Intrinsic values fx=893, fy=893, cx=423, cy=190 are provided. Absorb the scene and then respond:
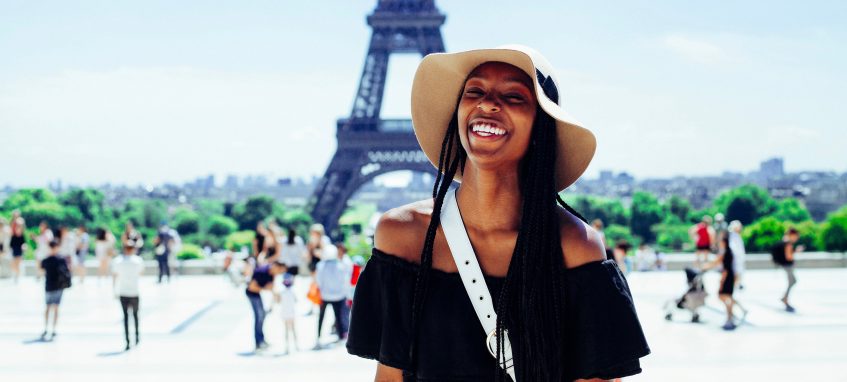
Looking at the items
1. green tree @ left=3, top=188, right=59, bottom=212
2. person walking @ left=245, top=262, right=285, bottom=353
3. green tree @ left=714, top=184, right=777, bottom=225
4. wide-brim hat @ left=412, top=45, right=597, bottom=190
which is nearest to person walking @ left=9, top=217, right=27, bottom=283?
person walking @ left=245, top=262, right=285, bottom=353

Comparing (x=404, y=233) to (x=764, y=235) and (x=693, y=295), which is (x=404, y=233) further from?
(x=764, y=235)

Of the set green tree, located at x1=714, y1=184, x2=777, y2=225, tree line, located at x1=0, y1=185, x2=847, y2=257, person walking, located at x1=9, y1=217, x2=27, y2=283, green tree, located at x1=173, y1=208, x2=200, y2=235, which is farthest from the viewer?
green tree, located at x1=173, y1=208, x2=200, y2=235

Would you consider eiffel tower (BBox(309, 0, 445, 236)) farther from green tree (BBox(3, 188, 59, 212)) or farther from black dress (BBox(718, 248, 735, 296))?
green tree (BBox(3, 188, 59, 212))

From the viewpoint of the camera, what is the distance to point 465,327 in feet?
6.70

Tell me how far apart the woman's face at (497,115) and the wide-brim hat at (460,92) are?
0.03 meters

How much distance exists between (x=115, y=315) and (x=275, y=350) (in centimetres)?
380

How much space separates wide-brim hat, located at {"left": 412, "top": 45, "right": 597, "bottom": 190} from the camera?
206 cm

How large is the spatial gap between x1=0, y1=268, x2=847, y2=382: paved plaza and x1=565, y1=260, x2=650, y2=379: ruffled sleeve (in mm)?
6170

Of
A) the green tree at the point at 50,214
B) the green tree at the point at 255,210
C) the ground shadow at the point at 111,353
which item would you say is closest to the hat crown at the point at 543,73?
the ground shadow at the point at 111,353

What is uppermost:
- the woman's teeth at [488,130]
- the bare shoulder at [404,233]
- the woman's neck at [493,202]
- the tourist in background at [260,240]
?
the woman's teeth at [488,130]

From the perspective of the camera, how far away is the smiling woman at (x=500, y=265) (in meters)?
1.99

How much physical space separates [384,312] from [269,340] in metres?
8.35

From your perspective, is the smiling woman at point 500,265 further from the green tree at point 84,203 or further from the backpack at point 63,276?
the green tree at point 84,203

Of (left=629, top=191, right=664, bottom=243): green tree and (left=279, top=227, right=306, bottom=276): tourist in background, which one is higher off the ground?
(left=279, top=227, right=306, bottom=276): tourist in background
